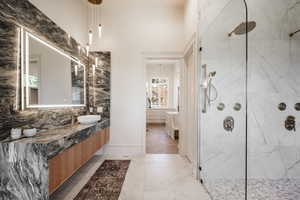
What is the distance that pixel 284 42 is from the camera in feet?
6.64

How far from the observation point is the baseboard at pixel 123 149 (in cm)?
333

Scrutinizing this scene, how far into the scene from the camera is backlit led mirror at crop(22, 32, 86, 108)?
1.75 meters

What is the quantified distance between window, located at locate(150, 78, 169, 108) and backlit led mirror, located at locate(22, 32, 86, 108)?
17.2ft

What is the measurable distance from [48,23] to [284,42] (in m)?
3.33

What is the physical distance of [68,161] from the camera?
5.67 feet

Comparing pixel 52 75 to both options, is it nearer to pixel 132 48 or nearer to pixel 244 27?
pixel 132 48

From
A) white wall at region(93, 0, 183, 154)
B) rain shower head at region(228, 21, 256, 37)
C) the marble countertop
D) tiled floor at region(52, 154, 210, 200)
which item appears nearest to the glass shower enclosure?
rain shower head at region(228, 21, 256, 37)

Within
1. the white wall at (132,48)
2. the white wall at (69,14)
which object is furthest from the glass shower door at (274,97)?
the white wall at (69,14)

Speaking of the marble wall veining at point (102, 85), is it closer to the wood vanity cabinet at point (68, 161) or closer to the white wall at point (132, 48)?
the white wall at point (132, 48)

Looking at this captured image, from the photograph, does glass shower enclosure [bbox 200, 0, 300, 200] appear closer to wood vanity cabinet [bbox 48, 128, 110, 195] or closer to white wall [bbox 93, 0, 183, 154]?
white wall [bbox 93, 0, 183, 154]

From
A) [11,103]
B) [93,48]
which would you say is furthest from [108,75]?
[11,103]

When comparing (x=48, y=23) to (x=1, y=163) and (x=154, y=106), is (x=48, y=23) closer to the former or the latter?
(x=1, y=163)

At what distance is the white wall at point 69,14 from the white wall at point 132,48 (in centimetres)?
40

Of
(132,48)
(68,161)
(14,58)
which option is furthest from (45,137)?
(132,48)
